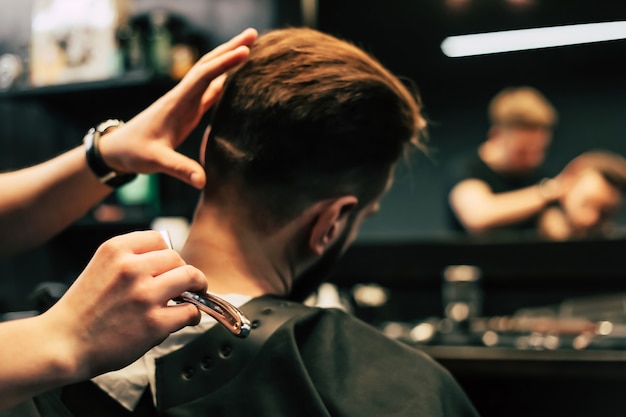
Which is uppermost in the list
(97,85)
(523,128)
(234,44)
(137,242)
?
(234,44)

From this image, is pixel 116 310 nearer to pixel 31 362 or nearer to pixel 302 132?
pixel 31 362

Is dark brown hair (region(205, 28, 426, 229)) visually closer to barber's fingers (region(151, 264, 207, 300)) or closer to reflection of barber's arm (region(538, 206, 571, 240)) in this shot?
barber's fingers (region(151, 264, 207, 300))

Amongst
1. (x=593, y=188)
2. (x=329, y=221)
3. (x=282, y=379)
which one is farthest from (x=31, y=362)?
(x=593, y=188)

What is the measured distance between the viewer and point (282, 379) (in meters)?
0.95

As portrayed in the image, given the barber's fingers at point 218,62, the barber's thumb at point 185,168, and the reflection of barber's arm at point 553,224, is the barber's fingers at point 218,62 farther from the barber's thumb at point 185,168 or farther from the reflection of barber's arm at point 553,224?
the reflection of barber's arm at point 553,224

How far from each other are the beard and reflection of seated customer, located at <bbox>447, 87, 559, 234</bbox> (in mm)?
2343

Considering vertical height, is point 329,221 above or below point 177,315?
below

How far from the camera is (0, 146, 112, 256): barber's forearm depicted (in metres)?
1.32

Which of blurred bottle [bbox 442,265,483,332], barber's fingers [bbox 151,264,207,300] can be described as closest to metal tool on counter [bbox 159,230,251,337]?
barber's fingers [bbox 151,264,207,300]

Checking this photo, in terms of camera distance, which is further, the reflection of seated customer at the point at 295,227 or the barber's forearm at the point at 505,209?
the barber's forearm at the point at 505,209

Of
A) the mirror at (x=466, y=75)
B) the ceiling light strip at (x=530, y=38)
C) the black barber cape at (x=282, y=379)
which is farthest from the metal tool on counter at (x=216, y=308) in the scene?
the ceiling light strip at (x=530, y=38)

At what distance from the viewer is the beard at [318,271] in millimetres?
1276

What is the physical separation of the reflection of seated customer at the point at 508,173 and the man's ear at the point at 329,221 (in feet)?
8.04

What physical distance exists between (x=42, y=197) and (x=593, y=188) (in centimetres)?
294
